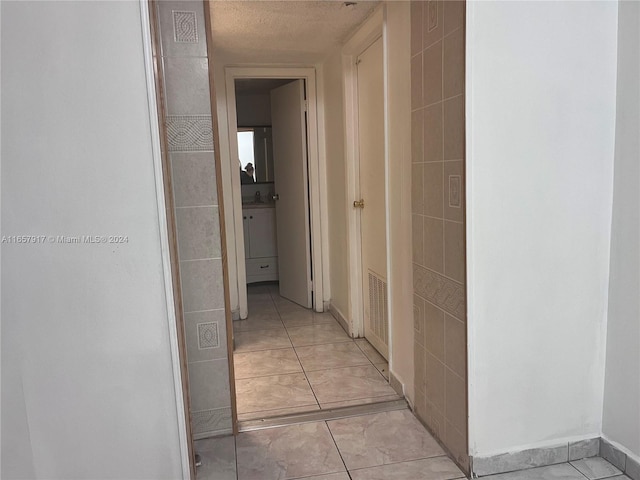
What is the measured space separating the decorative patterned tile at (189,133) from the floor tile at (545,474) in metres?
1.83

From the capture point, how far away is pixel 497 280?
1.93 meters

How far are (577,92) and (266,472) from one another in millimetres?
1970

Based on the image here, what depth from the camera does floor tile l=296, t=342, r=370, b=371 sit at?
320cm

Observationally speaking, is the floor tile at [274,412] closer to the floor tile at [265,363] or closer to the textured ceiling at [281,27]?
the floor tile at [265,363]

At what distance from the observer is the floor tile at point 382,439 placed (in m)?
2.16

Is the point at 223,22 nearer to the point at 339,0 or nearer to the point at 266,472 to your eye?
the point at 339,0

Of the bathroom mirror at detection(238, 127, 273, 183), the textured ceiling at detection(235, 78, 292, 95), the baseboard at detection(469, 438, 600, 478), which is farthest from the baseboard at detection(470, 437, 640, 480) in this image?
the bathroom mirror at detection(238, 127, 273, 183)

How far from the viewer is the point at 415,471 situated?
81.0 inches

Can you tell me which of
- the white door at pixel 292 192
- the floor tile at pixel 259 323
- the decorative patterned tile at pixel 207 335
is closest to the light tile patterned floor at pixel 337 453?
the decorative patterned tile at pixel 207 335

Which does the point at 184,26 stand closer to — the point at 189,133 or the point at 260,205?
the point at 189,133

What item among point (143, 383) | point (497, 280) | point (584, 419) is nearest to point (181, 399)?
point (143, 383)

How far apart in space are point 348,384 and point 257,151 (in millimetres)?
3455

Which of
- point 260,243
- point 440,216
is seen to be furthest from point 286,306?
point 440,216

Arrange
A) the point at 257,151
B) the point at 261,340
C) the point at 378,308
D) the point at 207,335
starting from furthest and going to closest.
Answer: the point at 257,151 → the point at 261,340 → the point at 378,308 → the point at 207,335
